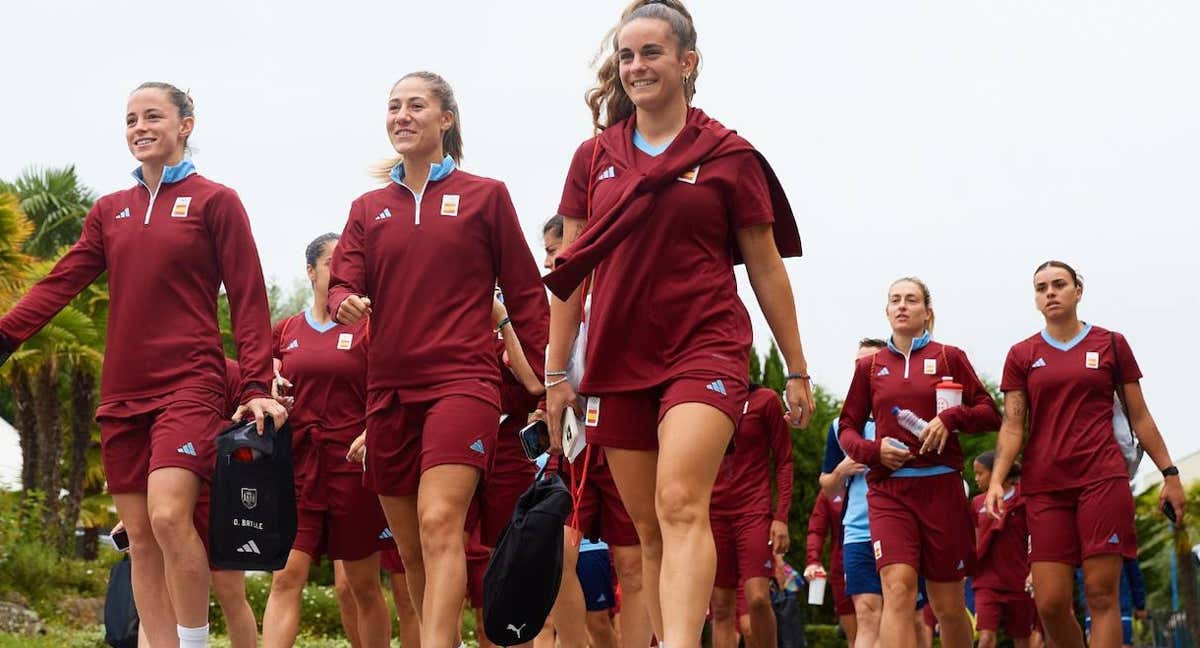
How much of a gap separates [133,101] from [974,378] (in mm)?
5662

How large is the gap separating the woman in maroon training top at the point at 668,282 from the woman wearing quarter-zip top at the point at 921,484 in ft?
12.9

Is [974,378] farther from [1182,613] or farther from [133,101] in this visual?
[1182,613]

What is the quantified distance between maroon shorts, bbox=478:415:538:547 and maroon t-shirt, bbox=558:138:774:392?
1.72 meters

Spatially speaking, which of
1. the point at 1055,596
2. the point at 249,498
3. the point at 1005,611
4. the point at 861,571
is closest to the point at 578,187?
the point at 249,498

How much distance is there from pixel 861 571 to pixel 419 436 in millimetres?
6256

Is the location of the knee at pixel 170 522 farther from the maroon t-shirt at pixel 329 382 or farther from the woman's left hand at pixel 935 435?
the woman's left hand at pixel 935 435

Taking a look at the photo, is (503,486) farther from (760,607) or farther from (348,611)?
(760,607)

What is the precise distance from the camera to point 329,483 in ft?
32.1

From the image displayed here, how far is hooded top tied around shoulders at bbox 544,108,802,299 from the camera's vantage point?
6383mm

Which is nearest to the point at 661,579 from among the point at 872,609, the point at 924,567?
the point at 924,567

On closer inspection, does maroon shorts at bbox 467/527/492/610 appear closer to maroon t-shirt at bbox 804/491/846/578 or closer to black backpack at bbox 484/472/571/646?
black backpack at bbox 484/472/571/646

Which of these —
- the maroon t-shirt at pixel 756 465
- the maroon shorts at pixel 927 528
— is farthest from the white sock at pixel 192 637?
the maroon t-shirt at pixel 756 465

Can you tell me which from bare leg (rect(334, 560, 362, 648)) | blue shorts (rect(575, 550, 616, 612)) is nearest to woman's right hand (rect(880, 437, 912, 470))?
blue shorts (rect(575, 550, 616, 612))

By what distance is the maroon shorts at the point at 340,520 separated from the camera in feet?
31.4
